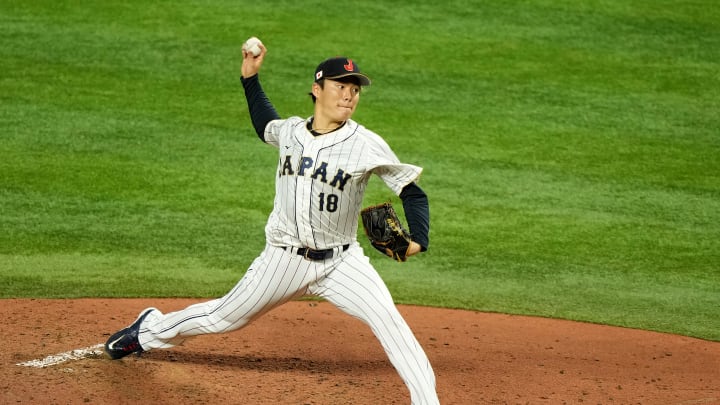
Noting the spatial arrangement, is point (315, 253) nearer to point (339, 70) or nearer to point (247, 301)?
point (247, 301)

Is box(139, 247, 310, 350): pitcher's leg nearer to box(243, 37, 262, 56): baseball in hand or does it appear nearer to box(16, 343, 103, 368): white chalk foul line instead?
box(16, 343, 103, 368): white chalk foul line

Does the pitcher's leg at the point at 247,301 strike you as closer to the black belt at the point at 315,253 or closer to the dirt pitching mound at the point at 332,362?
the black belt at the point at 315,253

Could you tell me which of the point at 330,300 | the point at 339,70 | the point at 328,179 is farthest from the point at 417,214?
the point at 339,70

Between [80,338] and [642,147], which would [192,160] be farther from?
[642,147]

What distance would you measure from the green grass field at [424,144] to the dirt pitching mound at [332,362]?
427 millimetres

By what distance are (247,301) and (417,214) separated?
96cm

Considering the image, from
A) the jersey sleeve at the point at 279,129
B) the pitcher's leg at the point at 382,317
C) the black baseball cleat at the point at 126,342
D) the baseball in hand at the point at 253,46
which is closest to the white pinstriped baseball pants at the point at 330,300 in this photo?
the pitcher's leg at the point at 382,317

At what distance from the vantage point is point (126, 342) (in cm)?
552

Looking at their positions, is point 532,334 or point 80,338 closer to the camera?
point 80,338

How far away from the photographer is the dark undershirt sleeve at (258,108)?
5.23 m

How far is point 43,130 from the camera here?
960 centimetres

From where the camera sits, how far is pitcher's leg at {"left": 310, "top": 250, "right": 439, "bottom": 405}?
4770 millimetres

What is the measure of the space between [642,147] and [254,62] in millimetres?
5674

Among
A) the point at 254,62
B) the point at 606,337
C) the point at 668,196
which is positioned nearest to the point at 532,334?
the point at 606,337
